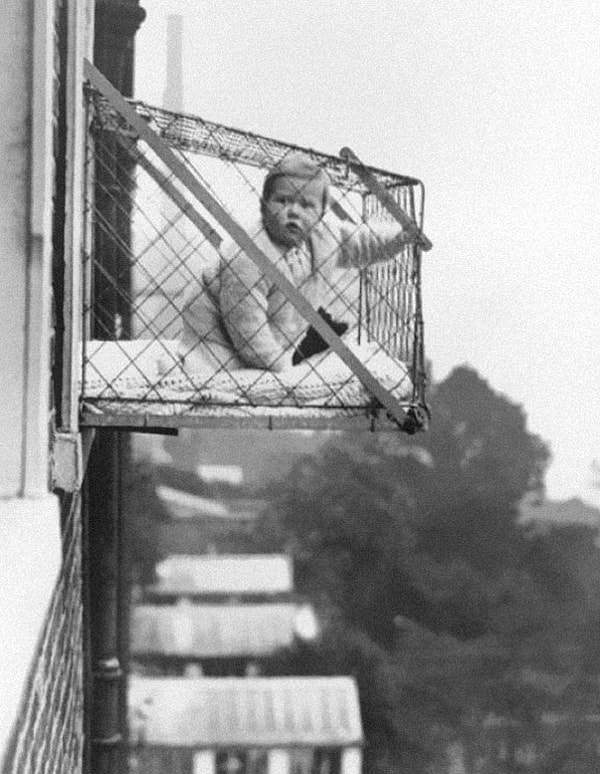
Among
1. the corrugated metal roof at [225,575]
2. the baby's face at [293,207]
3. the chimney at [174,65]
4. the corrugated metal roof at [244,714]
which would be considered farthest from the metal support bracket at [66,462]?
the corrugated metal roof at [225,575]

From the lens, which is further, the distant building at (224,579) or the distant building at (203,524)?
the distant building at (203,524)

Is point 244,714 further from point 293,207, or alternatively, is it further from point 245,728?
point 293,207

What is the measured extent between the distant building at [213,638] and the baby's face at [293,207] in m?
20.7

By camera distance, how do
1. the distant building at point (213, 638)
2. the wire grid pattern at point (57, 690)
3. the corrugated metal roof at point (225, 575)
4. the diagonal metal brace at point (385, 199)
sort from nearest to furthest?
1. the wire grid pattern at point (57, 690)
2. the diagonal metal brace at point (385, 199)
3. the distant building at point (213, 638)
4. the corrugated metal roof at point (225, 575)

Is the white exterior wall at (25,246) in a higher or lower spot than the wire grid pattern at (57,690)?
higher

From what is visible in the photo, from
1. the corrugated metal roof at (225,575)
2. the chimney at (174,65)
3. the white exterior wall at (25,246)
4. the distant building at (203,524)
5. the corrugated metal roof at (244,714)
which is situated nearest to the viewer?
the white exterior wall at (25,246)

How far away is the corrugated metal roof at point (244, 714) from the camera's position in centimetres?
1966

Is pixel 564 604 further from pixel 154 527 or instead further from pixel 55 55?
pixel 55 55

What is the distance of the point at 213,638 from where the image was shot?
2542 cm

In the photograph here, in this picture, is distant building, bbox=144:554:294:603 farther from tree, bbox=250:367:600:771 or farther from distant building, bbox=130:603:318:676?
distant building, bbox=130:603:318:676

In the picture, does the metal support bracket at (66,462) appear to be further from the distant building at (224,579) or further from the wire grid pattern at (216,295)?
the distant building at (224,579)

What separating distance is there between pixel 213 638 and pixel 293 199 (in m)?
21.8

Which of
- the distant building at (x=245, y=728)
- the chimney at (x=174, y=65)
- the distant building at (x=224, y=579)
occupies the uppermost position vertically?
the chimney at (x=174, y=65)

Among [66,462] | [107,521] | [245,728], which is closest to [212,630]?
[245,728]
